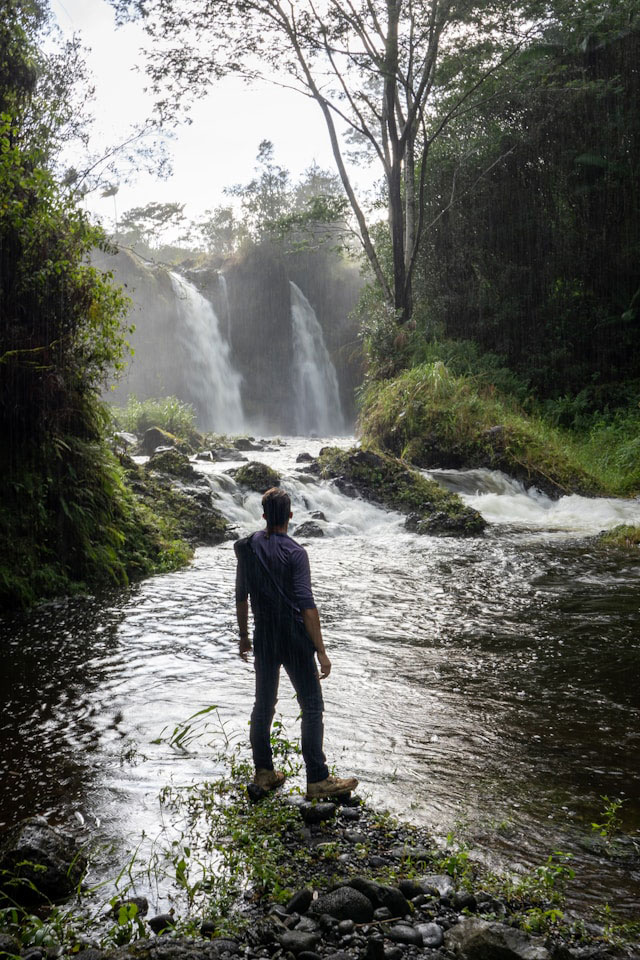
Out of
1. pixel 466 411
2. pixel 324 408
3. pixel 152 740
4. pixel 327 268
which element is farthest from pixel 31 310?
pixel 327 268

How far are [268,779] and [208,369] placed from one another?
30833mm

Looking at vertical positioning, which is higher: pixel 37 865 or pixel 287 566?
pixel 287 566

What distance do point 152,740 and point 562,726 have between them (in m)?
2.64

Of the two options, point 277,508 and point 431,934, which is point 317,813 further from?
point 277,508

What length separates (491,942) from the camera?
2469mm

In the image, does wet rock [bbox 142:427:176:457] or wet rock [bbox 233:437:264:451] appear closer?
wet rock [bbox 142:427:176:457]

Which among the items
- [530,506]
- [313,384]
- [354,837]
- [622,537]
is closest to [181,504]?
[530,506]

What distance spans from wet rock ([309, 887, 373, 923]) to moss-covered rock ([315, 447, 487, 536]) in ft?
29.2

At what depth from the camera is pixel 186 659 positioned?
6.09m

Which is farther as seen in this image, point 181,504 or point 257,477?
point 257,477

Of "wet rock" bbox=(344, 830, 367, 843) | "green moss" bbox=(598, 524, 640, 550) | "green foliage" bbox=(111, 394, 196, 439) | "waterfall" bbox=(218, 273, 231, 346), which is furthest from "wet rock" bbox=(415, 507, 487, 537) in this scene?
"waterfall" bbox=(218, 273, 231, 346)

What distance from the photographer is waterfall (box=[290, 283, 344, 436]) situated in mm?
34344

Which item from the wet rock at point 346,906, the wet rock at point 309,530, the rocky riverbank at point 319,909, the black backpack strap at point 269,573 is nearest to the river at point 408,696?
the rocky riverbank at point 319,909

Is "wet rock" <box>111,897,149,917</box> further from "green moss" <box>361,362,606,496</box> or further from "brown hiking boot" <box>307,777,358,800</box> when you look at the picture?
"green moss" <box>361,362,606,496</box>
